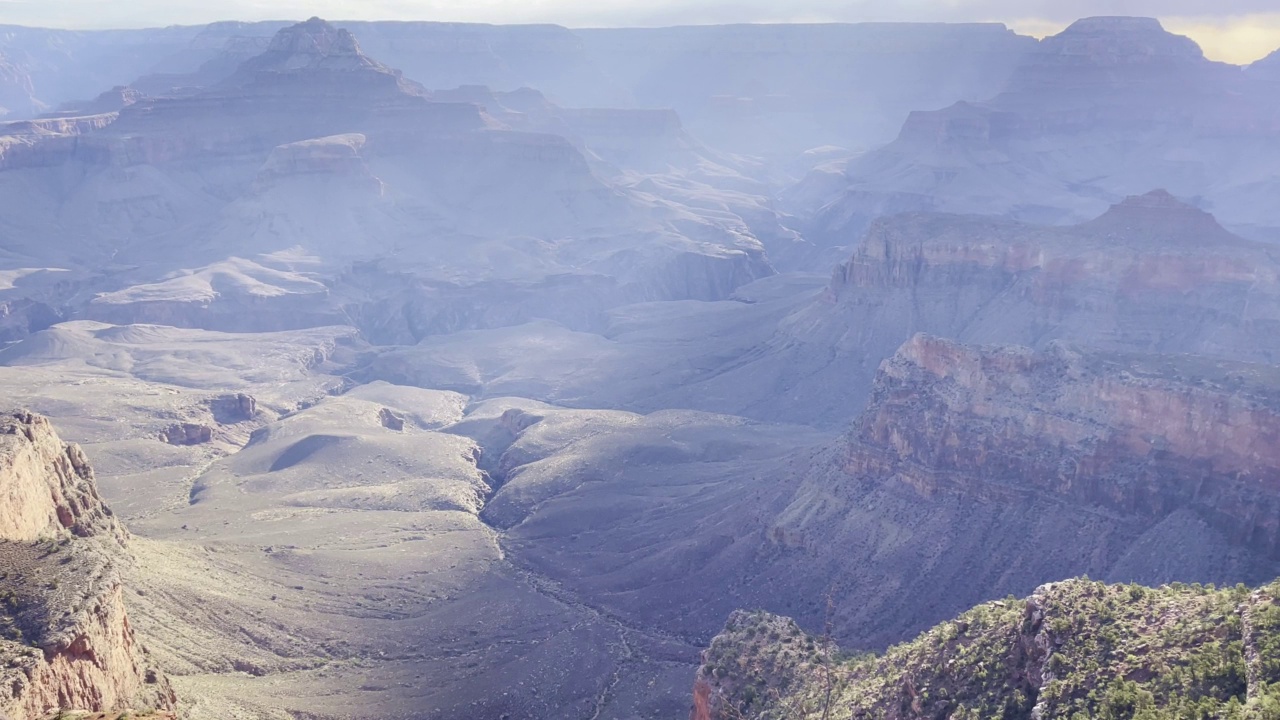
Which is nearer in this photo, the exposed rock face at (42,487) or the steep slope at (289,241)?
the exposed rock face at (42,487)

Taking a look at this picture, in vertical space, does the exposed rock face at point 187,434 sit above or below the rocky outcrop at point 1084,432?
below

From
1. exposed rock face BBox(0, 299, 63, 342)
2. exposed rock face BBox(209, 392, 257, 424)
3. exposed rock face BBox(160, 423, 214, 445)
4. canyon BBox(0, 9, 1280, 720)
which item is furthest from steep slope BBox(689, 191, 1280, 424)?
exposed rock face BBox(0, 299, 63, 342)

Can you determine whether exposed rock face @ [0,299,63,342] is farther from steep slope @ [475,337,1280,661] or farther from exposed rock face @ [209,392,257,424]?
steep slope @ [475,337,1280,661]

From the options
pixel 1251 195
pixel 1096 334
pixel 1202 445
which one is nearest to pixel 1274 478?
pixel 1202 445

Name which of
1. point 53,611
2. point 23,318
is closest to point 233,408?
point 23,318

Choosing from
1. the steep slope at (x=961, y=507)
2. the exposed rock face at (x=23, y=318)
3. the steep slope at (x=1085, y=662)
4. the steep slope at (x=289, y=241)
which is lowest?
the exposed rock face at (x=23, y=318)

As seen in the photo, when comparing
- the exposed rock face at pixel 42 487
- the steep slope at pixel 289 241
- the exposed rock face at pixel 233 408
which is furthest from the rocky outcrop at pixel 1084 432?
the steep slope at pixel 289 241

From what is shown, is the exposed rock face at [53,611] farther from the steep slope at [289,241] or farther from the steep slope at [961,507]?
the steep slope at [289,241]

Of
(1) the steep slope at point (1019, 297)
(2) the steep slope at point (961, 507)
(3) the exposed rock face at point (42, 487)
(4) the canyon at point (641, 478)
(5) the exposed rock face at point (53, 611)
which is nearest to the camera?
(5) the exposed rock face at point (53, 611)
